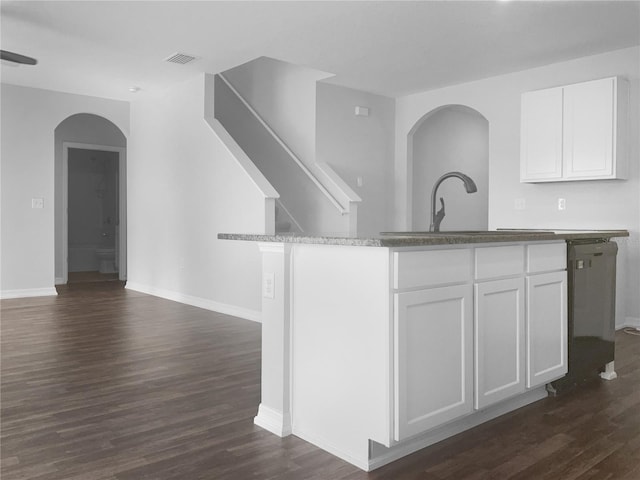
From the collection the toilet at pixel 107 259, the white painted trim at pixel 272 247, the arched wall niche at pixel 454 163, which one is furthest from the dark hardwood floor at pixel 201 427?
the toilet at pixel 107 259

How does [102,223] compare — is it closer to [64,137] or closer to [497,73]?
[64,137]

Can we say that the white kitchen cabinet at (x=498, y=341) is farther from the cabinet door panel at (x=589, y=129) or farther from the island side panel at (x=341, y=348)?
the cabinet door panel at (x=589, y=129)

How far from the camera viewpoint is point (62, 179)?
7.94 meters

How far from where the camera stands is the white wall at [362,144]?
6.19 meters

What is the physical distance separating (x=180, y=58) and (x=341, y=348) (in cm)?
409

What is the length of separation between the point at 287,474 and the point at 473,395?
0.89 metres

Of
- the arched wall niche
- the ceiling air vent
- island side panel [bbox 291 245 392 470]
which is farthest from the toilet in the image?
island side panel [bbox 291 245 392 470]

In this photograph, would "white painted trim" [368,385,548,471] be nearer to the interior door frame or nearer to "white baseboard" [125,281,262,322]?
"white baseboard" [125,281,262,322]

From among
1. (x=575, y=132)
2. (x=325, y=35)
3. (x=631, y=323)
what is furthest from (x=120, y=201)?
(x=631, y=323)

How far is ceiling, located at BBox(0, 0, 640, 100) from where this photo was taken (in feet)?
13.1

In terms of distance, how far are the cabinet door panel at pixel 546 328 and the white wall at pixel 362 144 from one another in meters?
3.69

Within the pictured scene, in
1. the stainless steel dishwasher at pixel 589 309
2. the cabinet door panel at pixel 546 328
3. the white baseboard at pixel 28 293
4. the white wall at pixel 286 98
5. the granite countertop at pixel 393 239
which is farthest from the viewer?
the white baseboard at pixel 28 293

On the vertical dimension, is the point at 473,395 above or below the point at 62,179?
below

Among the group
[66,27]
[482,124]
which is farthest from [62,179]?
[482,124]
